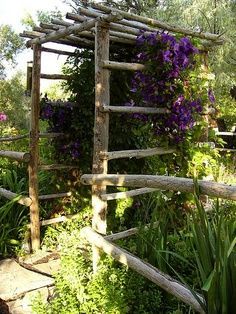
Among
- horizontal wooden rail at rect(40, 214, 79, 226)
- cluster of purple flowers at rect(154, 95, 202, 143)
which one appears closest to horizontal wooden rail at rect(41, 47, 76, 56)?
cluster of purple flowers at rect(154, 95, 202, 143)

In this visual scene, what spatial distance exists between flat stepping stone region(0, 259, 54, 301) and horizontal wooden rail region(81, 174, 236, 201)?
120 centimetres

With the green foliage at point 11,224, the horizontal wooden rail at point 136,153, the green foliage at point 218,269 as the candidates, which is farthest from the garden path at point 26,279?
the green foliage at point 218,269

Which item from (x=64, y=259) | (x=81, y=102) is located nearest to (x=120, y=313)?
(x=64, y=259)

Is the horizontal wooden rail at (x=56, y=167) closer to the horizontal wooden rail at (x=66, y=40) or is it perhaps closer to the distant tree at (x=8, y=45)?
the horizontal wooden rail at (x=66, y=40)

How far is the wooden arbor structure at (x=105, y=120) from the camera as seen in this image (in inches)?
84.4

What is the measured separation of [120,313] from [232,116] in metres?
11.2

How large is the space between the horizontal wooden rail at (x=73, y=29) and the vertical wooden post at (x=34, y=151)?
0.11 m

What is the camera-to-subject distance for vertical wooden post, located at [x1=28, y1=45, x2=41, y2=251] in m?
4.23

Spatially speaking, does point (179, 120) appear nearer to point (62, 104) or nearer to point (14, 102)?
point (62, 104)

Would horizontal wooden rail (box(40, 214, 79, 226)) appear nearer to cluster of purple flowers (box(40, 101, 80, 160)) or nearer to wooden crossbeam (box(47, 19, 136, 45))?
cluster of purple flowers (box(40, 101, 80, 160))

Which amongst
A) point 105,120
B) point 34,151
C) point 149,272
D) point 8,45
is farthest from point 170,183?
point 8,45

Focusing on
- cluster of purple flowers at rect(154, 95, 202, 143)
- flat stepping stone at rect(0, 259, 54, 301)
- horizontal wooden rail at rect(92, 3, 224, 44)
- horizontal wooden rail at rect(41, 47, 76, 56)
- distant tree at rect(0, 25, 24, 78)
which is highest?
distant tree at rect(0, 25, 24, 78)

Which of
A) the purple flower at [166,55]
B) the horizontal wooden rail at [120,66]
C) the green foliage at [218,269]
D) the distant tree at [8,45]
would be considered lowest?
the green foliage at [218,269]

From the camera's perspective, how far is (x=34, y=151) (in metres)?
4.21
